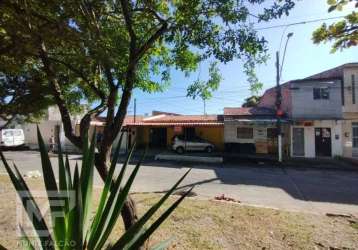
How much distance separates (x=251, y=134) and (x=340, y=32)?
21404 mm

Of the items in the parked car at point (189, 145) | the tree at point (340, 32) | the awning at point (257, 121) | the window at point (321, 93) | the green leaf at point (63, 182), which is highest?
the window at point (321, 93)

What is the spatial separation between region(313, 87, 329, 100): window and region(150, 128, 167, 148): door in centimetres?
1437

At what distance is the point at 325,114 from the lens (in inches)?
831

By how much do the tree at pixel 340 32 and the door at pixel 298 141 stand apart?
800 inches

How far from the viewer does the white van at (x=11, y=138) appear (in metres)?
24.8

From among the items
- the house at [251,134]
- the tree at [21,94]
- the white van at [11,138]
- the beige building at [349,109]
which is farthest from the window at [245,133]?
the white van at [11,138]

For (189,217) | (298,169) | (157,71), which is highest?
(157,71)

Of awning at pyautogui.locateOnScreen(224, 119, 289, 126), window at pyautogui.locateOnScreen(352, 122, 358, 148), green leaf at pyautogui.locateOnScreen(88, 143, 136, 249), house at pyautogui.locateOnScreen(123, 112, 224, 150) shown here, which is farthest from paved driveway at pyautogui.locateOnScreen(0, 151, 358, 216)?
house at pyautogui.locateOnScreen(123, 112, 224, 150)

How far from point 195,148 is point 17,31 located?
19615 mm

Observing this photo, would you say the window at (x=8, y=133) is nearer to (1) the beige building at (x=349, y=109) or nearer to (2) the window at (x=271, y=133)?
(2) the window at (x=271, y=133)

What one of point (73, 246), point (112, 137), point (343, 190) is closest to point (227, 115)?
point (343, 190)

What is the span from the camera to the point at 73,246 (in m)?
1.76

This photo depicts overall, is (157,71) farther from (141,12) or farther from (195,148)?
(195,148)

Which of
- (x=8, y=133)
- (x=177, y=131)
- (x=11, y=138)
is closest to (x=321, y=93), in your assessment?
(x=177, y=131)
